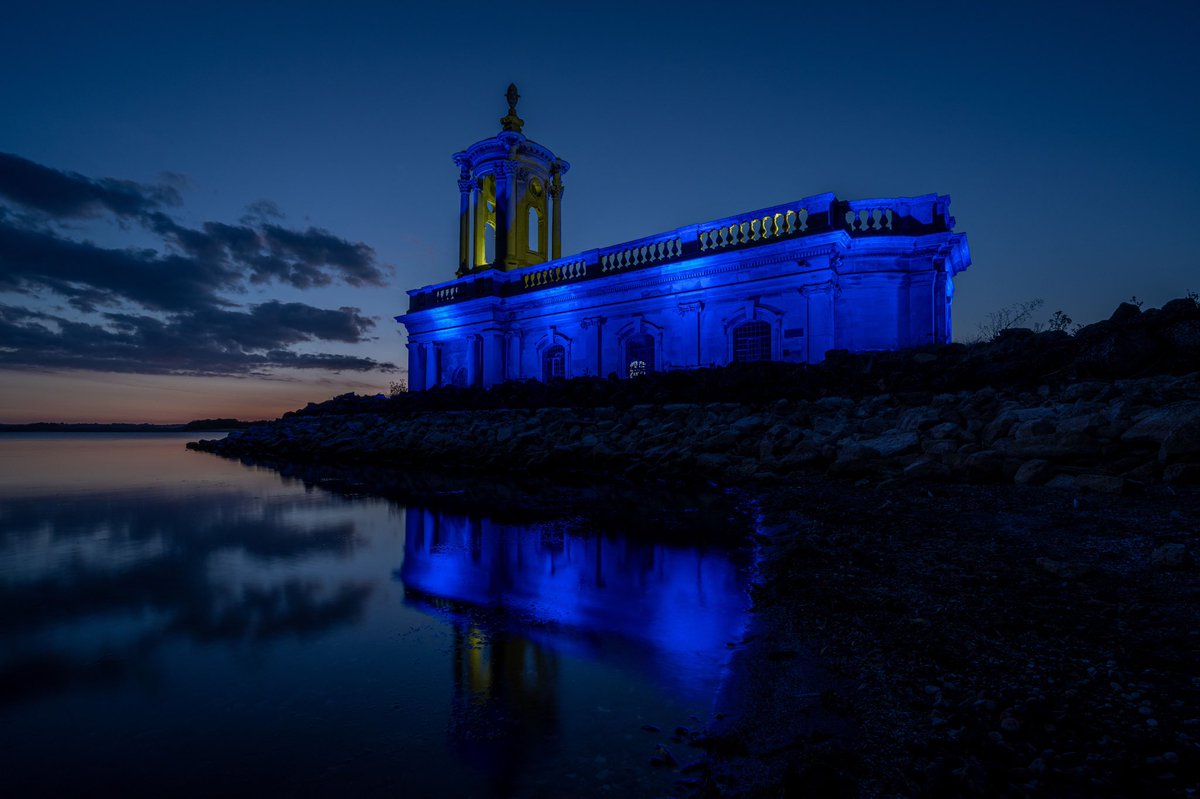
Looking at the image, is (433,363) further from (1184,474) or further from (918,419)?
(1184,474)

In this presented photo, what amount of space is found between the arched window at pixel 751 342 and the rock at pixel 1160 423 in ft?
35.8

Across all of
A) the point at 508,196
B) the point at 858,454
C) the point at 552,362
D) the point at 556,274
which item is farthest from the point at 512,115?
the point at 858,454

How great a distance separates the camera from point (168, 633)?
140 inches

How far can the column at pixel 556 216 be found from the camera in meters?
30.9

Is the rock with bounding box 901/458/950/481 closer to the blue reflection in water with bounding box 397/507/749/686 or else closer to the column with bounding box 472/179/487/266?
the blue reflection in water with bounding box 397/507/749/686

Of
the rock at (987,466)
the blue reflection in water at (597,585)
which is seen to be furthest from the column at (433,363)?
the rock at (987,466)

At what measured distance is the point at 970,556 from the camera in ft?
13.8

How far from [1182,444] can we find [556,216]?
28.9 metres

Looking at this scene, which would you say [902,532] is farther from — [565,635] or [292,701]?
[292,701]

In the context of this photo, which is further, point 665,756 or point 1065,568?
point 1065,568

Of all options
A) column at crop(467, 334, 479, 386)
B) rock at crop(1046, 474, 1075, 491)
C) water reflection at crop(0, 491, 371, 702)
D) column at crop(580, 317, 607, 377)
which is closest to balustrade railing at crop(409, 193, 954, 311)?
column at crop(580, 317, 607, 377)

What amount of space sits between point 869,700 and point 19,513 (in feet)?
40.9

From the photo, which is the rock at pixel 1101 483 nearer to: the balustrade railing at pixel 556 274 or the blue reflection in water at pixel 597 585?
the blue reflection in water at pixel 597 585

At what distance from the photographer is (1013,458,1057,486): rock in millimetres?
6520
